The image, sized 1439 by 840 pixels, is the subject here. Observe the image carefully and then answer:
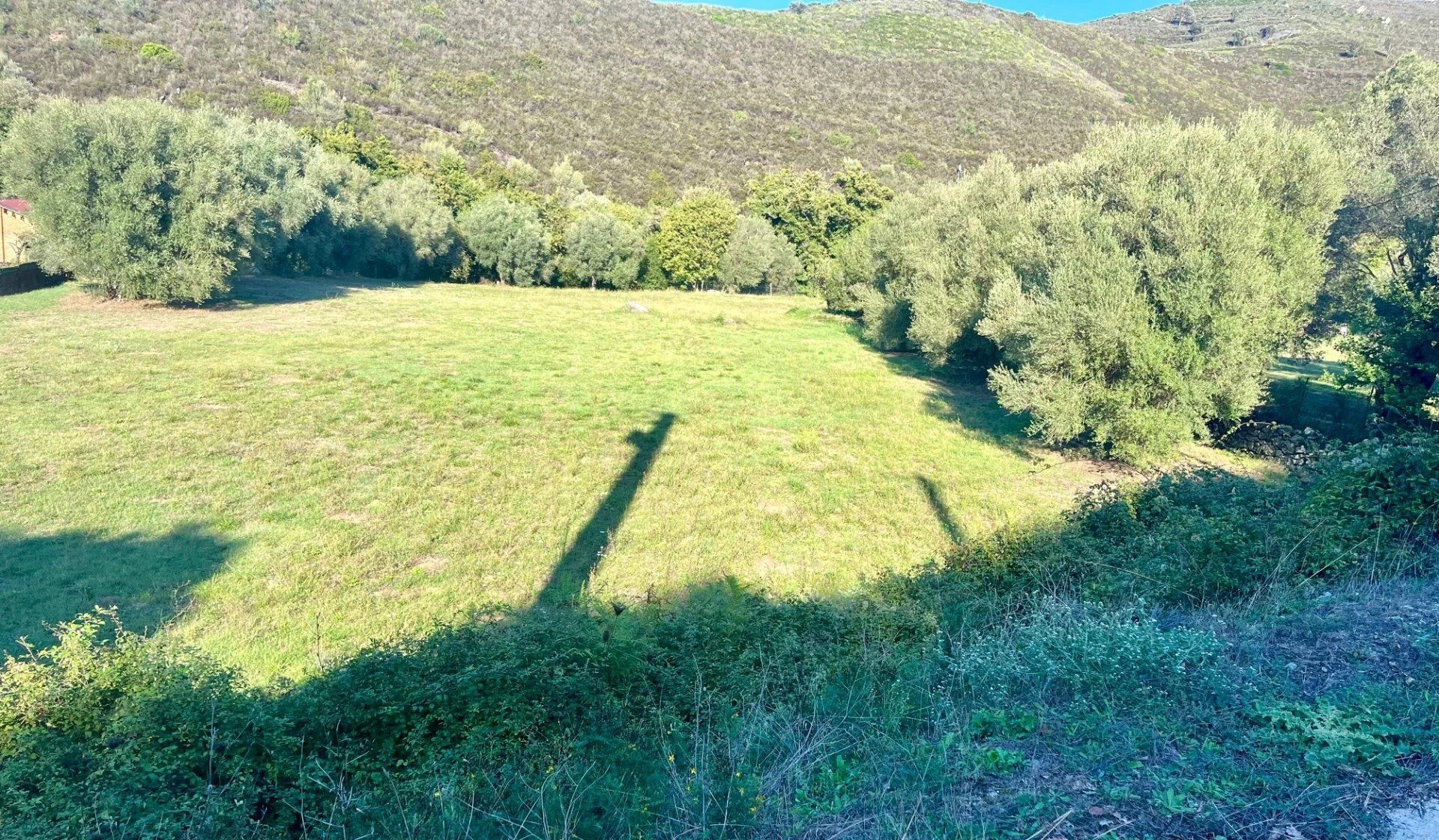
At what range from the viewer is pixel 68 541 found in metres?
10.0

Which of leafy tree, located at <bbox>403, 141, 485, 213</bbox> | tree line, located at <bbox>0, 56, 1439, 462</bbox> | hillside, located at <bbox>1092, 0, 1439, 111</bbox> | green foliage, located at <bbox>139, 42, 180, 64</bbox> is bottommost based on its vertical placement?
tree line, located at <bbox>0, 56, 1439, 462</bbox>

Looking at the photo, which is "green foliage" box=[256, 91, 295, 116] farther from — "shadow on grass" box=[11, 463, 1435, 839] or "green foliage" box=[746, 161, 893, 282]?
"shadow on grass" box=[11, 463, 1435, 839]

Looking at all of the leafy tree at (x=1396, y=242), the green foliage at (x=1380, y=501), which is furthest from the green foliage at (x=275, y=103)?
the green foliage at (x=1380, y=501)

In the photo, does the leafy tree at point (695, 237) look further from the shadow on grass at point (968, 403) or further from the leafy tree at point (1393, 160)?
the leafy tree at point (1393, 160)

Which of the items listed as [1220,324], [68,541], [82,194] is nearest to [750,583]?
[68,541]

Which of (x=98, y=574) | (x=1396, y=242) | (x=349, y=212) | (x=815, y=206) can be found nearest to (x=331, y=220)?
(x=349, y=212)

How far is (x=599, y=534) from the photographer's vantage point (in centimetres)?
1167

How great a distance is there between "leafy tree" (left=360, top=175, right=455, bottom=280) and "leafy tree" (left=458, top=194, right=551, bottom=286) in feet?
4.89

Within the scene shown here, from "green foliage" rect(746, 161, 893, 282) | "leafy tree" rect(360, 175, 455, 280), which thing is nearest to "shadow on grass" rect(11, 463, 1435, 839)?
"leafy tree" rect(360, 175, 455, 280)

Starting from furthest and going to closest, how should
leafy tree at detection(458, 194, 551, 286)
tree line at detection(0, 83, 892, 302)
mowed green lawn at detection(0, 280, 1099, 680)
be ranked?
leafy tree at detection(458, 194, 551, 286) → tree line at detection(0, 83, 892, 302) → mowed green lawn at detection(0, 280, 1099, 680)

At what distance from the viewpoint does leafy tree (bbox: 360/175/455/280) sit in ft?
154

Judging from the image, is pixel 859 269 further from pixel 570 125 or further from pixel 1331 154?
pixel 570 125

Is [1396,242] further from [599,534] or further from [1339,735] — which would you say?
[1339,735]

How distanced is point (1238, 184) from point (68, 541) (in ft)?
64.2
